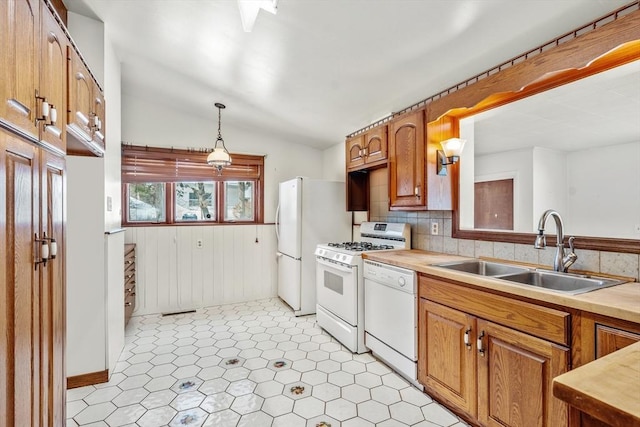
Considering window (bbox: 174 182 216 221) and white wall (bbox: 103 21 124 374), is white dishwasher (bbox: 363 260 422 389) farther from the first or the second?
window (bbox: 174 182 216 221)

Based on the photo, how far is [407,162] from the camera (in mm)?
2561

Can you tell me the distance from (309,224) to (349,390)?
6.19ft

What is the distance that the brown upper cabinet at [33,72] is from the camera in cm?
87

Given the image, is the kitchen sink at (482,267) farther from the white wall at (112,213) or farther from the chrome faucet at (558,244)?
the white wall at (112,213)

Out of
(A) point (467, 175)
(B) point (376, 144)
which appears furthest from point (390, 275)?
(B) point (376, 144)

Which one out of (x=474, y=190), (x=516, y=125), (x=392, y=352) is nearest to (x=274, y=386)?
(x=392, y=352)

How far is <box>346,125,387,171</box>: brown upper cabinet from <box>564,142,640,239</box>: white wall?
138cm

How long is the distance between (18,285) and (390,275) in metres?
1.99

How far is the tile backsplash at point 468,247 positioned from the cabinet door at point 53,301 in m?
2.47

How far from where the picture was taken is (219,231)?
4.06 metres

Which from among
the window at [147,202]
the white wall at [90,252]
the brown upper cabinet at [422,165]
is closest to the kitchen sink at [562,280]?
the brown upper cabinet at [422,165]

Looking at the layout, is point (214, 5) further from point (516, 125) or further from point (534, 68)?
point (516, 125)

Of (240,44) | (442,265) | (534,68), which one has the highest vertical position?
(240,44)

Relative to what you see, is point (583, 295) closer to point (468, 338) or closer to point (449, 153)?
point (468, 338)
